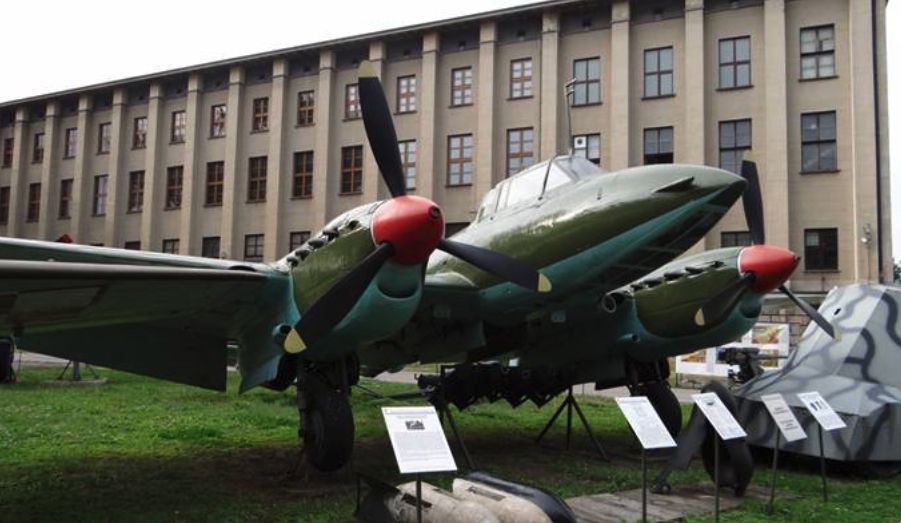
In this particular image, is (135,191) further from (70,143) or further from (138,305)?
(138,305)

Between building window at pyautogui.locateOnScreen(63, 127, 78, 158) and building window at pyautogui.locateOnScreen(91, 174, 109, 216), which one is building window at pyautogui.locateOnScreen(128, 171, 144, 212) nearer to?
building window at pyautogui.locateOnScreen(91, 174, 109, 216)

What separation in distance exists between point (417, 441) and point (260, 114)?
→ 1460 inches

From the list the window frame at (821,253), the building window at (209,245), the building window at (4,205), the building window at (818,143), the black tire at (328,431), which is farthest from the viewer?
the building window at (4,205)

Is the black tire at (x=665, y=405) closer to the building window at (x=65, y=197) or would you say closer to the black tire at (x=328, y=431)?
the black tire at (x=328, y=431)

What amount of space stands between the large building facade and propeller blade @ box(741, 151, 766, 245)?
47.1ft

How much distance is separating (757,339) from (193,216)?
30426mm

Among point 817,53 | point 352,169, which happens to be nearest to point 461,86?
point 352,169

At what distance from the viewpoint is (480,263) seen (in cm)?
834

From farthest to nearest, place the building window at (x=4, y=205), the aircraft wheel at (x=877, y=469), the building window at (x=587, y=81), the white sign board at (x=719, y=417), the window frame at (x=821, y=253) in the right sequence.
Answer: the building window at (x=4, y=205) → the building window at (x=587, y=81) → the window frame at (x=821, y=253) → the aircraft wheel at (x=877, y=469) → the white sign board at (x=719, y=417)

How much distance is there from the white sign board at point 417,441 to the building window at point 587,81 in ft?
97.3

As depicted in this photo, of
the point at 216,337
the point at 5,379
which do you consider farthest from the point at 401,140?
the point at 216,337

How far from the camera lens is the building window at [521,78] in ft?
111

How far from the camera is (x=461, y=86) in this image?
35219 mm

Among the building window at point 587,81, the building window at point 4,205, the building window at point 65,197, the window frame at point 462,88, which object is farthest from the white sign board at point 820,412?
the building window at point 4,205
